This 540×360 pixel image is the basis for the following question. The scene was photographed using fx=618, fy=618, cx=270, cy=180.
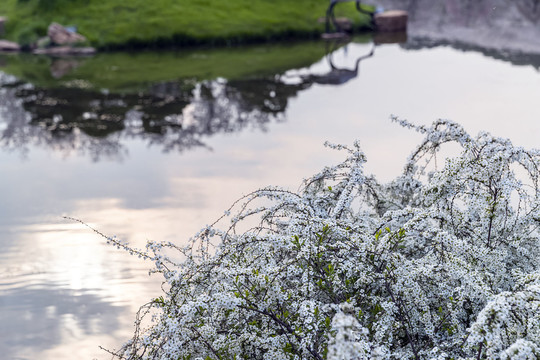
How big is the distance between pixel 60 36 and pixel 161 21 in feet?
14.2

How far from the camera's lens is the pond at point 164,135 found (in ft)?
22.1

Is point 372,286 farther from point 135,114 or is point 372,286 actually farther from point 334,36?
point 334,36

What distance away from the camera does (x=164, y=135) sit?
43.9 ft

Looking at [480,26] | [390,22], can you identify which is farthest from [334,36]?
[480,26]

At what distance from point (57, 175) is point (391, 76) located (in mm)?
11295

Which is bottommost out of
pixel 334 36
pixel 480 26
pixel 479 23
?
pixel 334 36

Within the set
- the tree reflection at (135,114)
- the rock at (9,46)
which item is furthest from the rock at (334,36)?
the rock at (9,46)

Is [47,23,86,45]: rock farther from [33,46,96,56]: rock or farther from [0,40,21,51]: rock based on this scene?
[0,40,21,51]: rock

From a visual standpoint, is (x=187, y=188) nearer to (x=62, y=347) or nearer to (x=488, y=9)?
(x=62, y=347)

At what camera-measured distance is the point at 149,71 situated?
67.2 feet

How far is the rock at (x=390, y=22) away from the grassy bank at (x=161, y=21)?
718 millimetres

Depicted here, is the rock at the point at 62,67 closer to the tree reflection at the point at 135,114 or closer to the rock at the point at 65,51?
the rock at the point at 65,51

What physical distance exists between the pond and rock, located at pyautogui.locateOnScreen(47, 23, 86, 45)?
2162 mm

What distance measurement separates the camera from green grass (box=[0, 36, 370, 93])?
757 inches
